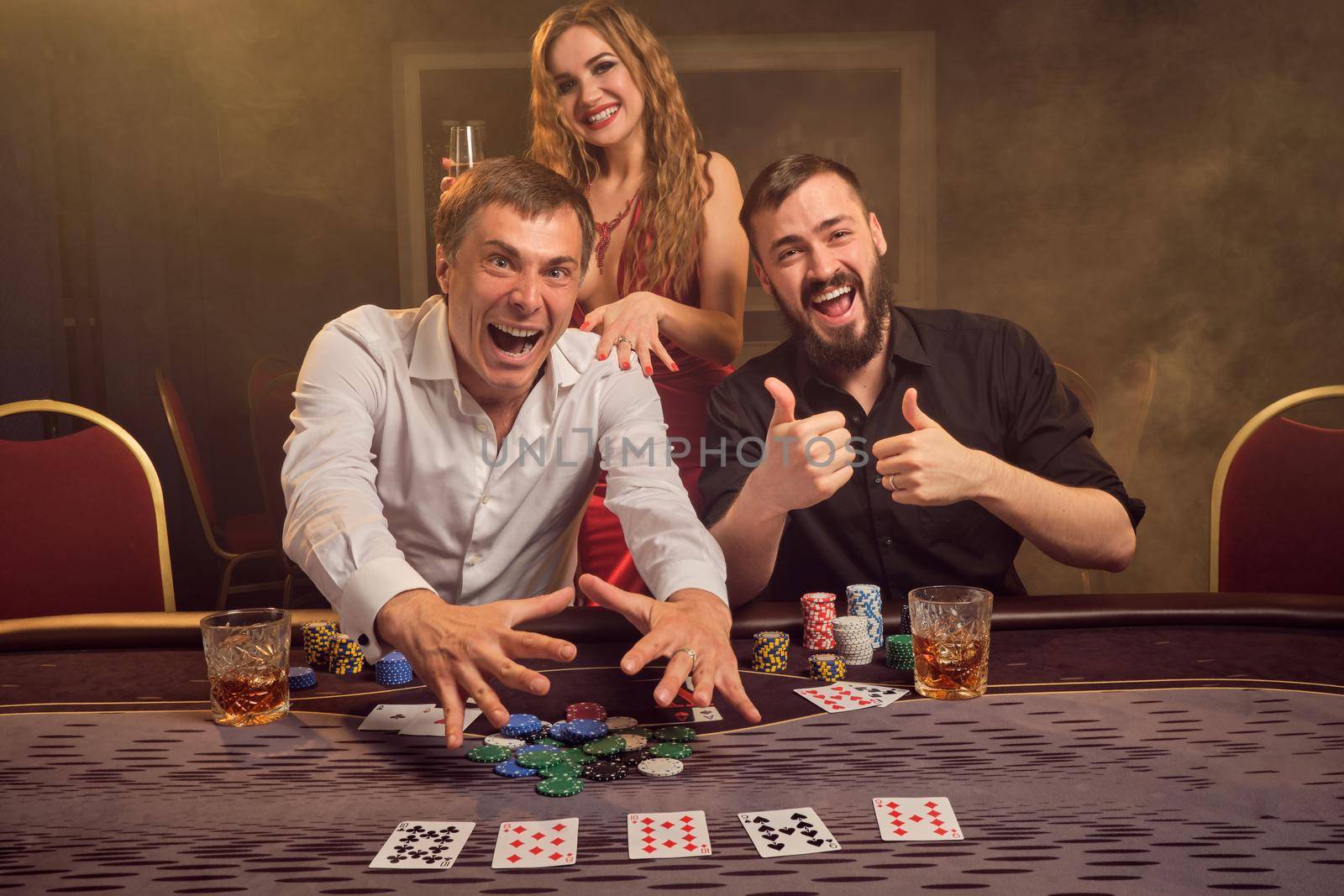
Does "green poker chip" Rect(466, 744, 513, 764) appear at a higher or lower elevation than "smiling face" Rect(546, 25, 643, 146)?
lower

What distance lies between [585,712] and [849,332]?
1.37 metres

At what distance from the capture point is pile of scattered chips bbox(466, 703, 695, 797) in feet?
3.48

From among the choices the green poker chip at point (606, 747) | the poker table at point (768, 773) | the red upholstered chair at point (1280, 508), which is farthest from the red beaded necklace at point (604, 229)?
the green poker chip at point (606, 747)

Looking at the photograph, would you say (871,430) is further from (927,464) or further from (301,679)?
(301,679)

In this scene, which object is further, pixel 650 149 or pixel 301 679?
pixel 650 149

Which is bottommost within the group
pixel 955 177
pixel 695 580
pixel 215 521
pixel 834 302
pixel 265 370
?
pixel 215 521

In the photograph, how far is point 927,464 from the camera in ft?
6.08

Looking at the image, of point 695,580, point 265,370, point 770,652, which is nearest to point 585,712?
point 770,652

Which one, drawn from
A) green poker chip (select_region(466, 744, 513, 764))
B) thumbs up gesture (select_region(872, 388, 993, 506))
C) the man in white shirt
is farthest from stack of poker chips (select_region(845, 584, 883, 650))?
green poker chip (select_region(466, 744, 513, 764))

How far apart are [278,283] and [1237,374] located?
2.71 meters

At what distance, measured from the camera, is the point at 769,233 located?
94.7 inches

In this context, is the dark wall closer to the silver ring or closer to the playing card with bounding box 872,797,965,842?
the silver ring

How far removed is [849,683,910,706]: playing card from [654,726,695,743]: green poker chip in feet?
0.78

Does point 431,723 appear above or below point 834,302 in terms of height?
below
